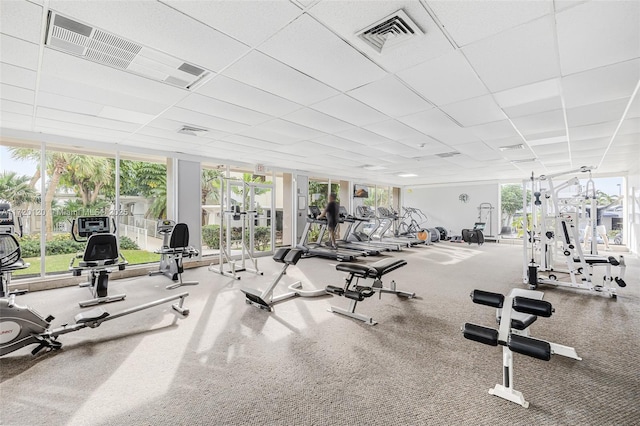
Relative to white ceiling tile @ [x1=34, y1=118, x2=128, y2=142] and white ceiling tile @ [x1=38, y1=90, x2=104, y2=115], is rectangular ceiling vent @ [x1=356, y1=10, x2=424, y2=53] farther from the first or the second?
white ceiling tile @ [x1=34, y1=118, x2=128, y2=142]

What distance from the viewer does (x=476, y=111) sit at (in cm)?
379

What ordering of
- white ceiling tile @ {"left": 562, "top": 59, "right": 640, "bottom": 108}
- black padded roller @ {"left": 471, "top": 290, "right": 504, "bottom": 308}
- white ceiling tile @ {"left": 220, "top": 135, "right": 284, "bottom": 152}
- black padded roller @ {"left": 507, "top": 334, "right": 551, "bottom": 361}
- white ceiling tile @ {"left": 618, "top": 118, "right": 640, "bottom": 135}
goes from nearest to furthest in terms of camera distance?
black padded roller @ {"left": 507, "top": 334, "right": 551, "bottom": 361}
black padded roller @ {"left": 471, "top": 290, "right": 504, "bottom": 308}
white ceiling tile @ {"left": 562, "top": 59, "right": 640, "bottom": 108}
white ceiling tile @ {"left": 618, "top": 118, "right": 640, "bottom": 135}
white ceiling tile @ {"left": 220, "top": 135, "right": 284, "bottom": 152}

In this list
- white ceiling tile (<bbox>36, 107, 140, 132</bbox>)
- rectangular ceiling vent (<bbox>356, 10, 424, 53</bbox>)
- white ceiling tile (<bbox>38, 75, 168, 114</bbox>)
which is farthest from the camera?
white ceiling tile (<bbox>36, 107, 140, 132</bbox>)

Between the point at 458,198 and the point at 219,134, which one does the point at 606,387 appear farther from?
the point at 458,198

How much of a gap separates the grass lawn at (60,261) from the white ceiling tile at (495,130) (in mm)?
6340

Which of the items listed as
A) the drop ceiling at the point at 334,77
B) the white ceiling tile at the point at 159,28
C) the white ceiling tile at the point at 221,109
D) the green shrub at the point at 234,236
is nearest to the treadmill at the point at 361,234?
the green shrub at the point at 234,236

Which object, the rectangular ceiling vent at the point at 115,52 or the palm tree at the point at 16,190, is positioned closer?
the rectangular ceiling vent at the point at 115,52

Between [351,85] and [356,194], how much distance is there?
8048 millimetres

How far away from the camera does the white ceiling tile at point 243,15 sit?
6.12 ft

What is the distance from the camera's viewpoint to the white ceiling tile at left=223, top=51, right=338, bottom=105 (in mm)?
2600

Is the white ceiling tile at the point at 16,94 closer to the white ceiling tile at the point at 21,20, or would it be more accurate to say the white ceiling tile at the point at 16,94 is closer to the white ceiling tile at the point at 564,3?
the white ceiling tile at the point at 21,20

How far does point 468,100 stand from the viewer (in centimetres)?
344

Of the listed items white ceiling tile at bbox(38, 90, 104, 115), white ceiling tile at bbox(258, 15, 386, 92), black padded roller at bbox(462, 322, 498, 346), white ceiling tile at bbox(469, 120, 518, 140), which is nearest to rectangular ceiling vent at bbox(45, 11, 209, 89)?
white ceiling tile at bbox(258, 15, 386, 92)

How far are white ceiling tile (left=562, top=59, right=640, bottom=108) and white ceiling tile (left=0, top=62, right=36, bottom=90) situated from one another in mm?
5112
